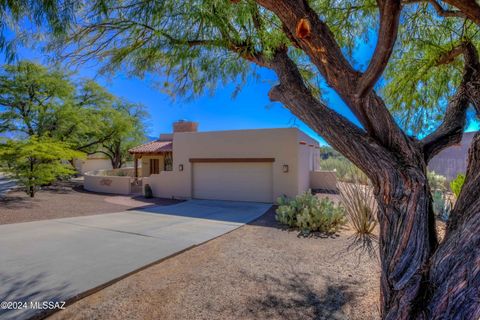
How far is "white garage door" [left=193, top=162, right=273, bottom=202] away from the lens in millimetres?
12555

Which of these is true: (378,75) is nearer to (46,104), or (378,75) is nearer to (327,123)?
(327,123)

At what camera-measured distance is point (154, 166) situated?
20531 millimetres

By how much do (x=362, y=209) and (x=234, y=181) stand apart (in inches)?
314

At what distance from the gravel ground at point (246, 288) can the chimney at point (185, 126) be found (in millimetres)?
14095

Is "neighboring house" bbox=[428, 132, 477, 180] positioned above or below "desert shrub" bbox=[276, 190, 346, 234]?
above

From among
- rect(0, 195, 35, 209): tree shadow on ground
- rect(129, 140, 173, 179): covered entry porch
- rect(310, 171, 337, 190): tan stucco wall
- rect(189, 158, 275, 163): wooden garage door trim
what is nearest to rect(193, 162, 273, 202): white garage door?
rect(189, 158, 275, 163): wooden garage door trim

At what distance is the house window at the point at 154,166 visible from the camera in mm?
20391

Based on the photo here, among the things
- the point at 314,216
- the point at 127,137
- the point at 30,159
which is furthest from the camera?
the point at 127,137

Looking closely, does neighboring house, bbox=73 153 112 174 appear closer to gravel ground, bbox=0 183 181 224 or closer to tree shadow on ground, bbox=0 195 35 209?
gravel ground, bbox=0 183 181 224

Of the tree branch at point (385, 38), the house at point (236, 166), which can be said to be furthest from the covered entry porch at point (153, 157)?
the tree branch at point (385, 38)

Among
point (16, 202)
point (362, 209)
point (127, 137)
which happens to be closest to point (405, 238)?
point (362, 209)

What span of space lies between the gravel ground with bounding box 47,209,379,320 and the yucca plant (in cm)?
48

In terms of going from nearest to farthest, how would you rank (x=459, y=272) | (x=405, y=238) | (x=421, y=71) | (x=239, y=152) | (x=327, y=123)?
(x=459, y=272), (x=405, y=238), (x=327, y=123), (x=421, y=71), (x=239, y=152)

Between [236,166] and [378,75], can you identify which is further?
[236,166]
